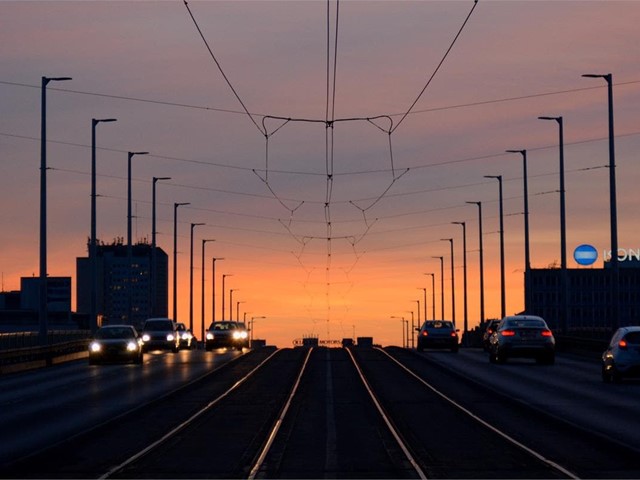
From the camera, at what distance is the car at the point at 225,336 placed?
79.1m

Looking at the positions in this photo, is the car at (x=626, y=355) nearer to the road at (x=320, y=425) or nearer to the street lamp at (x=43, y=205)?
the road at (x=320, y=425)

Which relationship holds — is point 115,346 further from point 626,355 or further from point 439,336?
point 626,355

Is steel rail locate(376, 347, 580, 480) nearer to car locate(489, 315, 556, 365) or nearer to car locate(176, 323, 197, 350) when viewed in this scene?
car locate(489, 315, 556, 365)

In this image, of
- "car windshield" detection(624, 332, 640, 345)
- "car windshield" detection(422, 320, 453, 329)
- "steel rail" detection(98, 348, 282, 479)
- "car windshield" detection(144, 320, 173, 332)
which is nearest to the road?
"steel rail" detection(98, 348, 282, 479)

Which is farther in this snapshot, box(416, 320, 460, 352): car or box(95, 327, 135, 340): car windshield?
box(416, 320, 460, 352): car

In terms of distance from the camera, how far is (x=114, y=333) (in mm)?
55750

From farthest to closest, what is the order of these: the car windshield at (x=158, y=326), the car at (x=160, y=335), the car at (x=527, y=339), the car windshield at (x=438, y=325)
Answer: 1. the car windshield at (x=158, y=326)
2. the car at (x=160, y=335)
3. the car windshield at (x=438, y=325)
4. the car at (x=527, y=339)

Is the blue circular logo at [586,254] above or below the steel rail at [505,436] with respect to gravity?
above

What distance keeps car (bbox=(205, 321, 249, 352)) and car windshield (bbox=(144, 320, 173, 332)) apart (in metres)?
5.46

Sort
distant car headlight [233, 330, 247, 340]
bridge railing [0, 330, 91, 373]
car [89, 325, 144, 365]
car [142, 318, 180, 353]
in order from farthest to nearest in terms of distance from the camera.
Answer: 1. distant car headlight [233, 330, 247, 340]
2. car [142, 318, 180, 353]
3. car [89, 325, 144, 365]
4. bridge railing [0, 330, 91, 373]

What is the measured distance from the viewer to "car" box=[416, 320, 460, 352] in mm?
70812

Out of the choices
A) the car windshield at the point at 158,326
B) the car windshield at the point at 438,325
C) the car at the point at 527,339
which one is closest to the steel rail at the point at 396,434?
the car at the point at 527,339

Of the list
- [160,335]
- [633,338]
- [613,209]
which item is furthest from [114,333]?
[633,338]

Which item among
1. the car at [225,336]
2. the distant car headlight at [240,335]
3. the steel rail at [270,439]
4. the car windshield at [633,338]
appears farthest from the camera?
the distant car headlight at [240,335]
